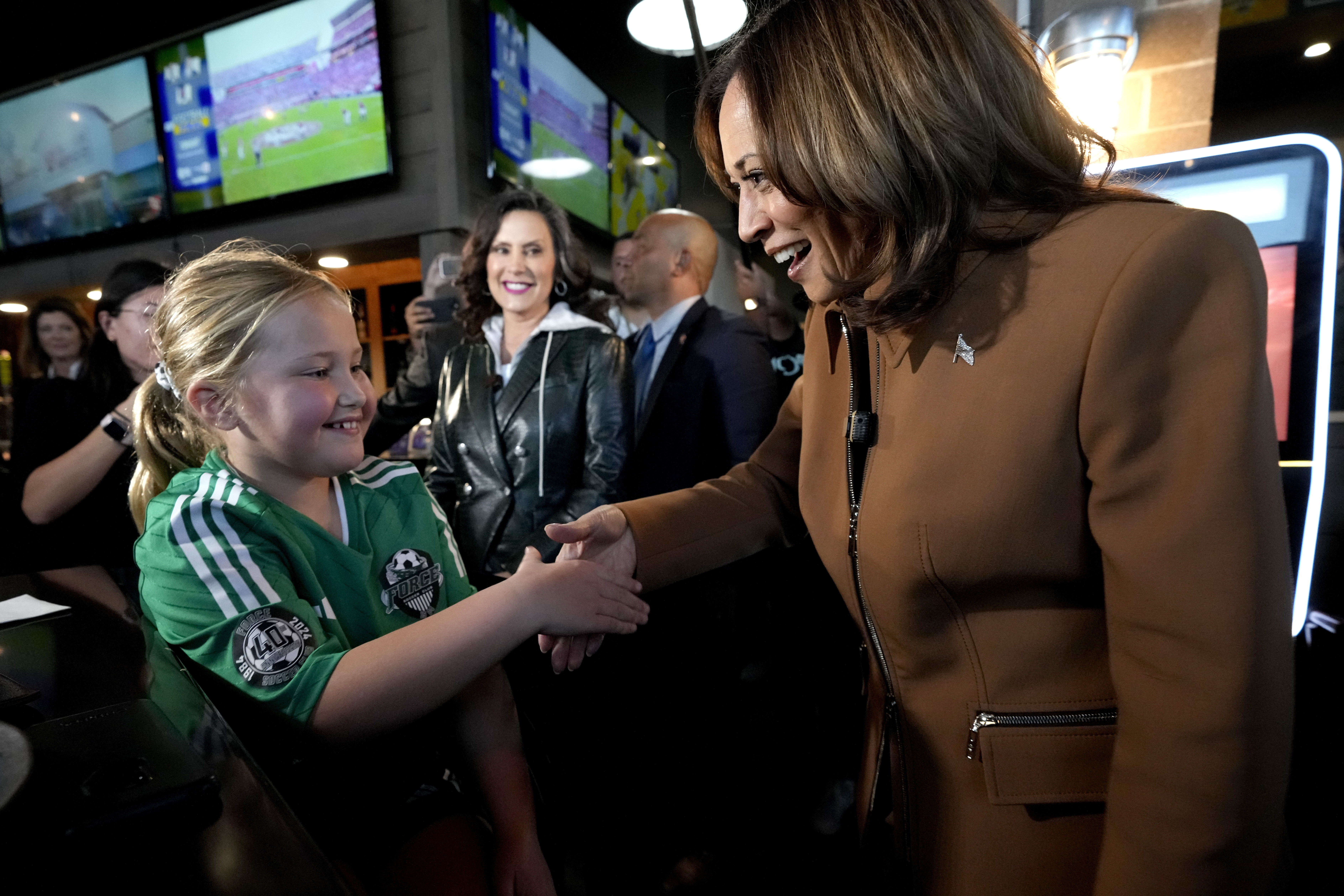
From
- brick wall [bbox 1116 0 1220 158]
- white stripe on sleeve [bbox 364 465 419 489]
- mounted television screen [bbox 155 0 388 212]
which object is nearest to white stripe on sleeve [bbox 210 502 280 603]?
white stripe on sleeve [bbox 364 465 419 489]

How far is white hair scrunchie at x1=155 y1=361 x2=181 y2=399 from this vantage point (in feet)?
3.74

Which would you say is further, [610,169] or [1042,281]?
[610,169]

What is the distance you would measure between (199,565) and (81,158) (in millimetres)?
5536

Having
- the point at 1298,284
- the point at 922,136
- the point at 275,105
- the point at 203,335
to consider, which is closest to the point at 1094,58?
the point at 1298,284

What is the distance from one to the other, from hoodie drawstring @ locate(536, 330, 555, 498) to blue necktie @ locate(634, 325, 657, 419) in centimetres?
56

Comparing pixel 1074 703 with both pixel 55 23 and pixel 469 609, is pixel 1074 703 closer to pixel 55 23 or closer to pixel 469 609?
pixel 469 609

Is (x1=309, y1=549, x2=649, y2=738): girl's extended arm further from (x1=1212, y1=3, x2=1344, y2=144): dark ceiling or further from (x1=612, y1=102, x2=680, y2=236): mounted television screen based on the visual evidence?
(x1=612, y1=102, x2=680, y2=236): mounted television screen

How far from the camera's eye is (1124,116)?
1718mm

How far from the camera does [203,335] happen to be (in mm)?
1078

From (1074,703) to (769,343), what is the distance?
248 centimetres

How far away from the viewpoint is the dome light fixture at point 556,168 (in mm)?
3992

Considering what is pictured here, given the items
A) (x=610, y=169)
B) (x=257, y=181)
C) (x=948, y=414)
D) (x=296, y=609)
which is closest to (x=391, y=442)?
(x=296, y=609)

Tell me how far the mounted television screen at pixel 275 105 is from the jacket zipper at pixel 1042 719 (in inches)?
153

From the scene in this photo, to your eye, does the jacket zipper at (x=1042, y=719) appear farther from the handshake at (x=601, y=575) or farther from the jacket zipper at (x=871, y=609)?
the handshake at (x=601, y=575)
